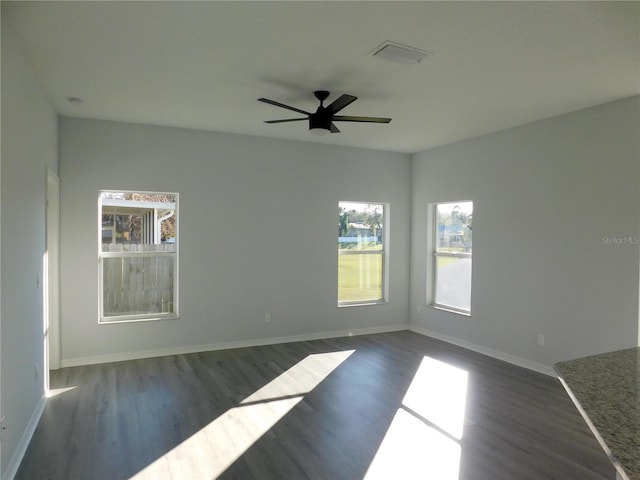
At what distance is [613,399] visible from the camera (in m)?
1.32

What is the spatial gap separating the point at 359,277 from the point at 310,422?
128 inches

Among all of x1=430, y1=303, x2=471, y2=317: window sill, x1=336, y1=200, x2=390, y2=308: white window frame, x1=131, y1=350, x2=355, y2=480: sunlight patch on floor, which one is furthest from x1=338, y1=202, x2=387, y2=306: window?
x1=131, y1=350, x2=355, y2=480: sunlight patch on floor

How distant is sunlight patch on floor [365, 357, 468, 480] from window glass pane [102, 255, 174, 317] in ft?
10.2

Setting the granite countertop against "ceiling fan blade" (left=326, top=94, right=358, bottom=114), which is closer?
the granite countertop

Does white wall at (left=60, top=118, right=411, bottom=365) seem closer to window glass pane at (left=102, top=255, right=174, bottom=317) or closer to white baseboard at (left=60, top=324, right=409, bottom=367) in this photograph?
white baseboard at (left=60, top=324, right=409, bottom=367)

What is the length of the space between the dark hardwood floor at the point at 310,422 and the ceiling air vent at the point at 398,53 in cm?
266

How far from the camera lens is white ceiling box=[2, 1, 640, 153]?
232cm

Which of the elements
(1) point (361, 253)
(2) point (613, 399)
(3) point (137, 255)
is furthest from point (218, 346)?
(2) point (613, 399)

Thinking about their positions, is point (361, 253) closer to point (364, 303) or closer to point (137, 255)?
point (364, 303)

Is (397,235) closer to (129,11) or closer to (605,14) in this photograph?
(605,14)

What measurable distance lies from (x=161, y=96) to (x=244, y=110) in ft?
2.62

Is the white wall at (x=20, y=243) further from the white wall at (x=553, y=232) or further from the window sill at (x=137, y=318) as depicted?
the white wall at (x=553, y=232)

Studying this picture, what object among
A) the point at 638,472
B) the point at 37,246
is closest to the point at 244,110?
the point at 37,246

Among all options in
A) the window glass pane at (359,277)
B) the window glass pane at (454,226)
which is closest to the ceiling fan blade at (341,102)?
the window glass pane at (454,226)
